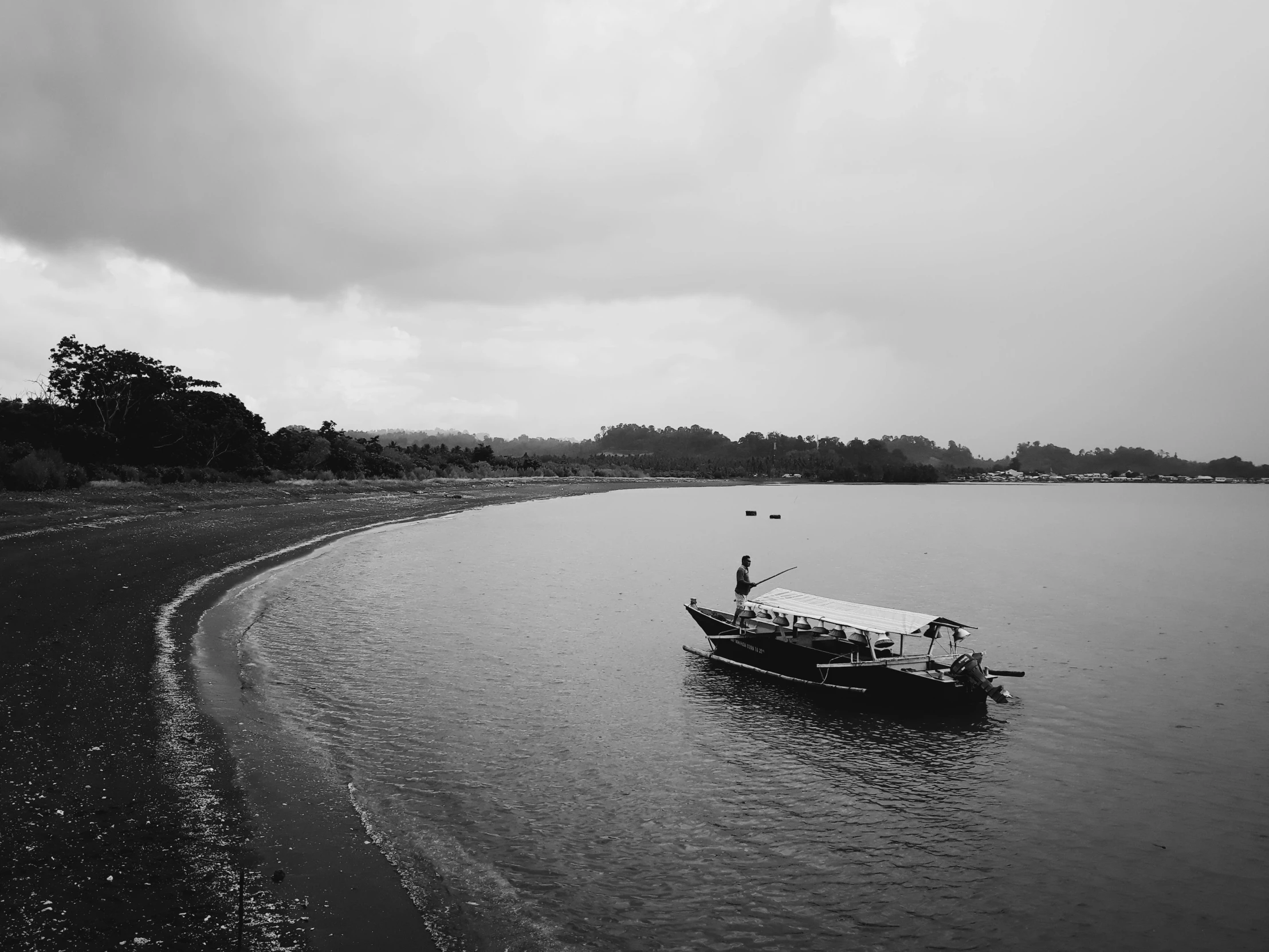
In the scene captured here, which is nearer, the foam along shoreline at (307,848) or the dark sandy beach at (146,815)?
the dark sandy beach at (146,815)

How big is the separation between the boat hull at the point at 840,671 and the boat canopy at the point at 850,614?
0.62 m

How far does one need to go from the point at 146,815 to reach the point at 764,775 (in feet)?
27.1

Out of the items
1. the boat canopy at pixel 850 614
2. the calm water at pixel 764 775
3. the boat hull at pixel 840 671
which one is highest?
the boat canopy at pixel 850 614

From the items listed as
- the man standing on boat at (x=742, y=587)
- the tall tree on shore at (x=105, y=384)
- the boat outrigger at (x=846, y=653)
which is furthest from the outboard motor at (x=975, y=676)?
the tall tree on shore at (x=105, y=384)

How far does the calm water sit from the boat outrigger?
0.64 metres

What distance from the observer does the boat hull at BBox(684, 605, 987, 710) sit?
1513 cm

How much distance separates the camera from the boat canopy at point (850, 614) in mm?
15945

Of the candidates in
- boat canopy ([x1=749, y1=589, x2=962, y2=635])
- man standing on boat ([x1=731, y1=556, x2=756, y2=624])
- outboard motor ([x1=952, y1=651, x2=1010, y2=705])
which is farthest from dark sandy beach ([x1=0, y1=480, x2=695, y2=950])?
outboard motor ([x1=952, y1=651, x2=1010, y2=705])

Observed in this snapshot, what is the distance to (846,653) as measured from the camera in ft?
54.2

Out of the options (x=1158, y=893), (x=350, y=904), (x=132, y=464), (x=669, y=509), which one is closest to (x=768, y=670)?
(x=1158, y=893)

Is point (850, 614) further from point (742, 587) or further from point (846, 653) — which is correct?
point (742, 587)

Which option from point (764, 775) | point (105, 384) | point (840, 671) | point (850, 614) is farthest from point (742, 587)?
point (105, 384)

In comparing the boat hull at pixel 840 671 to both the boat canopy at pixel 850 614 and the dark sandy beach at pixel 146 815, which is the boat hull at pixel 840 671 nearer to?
the boat canopy at pixel 850 614

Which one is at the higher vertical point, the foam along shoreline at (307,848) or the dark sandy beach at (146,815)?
the dark sandy beach at (146,815)
